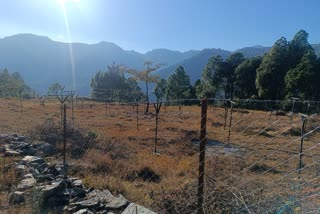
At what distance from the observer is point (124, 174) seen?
834 centimetres

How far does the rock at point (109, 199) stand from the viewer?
18.5 ft

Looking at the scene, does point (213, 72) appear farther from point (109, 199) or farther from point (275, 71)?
point (109, 199)

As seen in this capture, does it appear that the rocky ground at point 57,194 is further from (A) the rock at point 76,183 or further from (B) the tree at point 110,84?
(B) the tree at point 110,84

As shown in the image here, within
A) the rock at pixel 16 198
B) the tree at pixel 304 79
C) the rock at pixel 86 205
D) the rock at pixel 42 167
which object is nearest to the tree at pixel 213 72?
the tree at pixel 304 79

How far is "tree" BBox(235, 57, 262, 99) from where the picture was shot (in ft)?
152

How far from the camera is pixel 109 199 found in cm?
596

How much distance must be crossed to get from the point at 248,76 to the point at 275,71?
6.92 metres

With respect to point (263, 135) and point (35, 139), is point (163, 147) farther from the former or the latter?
point (263, 135)

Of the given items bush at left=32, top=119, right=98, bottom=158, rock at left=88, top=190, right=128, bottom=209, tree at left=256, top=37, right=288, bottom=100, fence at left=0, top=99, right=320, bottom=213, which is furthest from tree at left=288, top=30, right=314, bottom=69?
rock at left=88, top=190, right=128, bottom=209

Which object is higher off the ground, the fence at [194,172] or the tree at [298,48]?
the tree at [298,48]

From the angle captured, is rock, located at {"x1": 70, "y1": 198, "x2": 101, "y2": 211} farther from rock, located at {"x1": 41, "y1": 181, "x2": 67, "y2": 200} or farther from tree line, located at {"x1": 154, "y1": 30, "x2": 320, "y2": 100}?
tree line, located at {"x1": 154, "y1": 30, "x2": 320, "y2": 100}

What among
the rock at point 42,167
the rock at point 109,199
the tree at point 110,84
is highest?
the tree at point 110,84

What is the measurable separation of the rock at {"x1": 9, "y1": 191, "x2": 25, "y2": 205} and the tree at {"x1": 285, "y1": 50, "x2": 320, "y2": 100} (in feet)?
109

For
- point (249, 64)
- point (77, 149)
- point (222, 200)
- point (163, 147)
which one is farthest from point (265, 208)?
point (249, 64)
